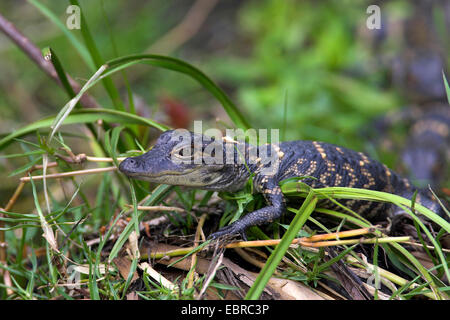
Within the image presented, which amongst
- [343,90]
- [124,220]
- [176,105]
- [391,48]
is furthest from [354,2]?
[124,220]

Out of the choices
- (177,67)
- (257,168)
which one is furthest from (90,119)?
(257,168)

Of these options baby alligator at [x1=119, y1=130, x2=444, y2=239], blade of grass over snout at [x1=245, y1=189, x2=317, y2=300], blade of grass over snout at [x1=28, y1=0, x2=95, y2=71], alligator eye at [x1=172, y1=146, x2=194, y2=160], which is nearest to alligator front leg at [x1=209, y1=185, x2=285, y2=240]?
baby alligator at [x1=119, y1=130, x2=444, y2=239]

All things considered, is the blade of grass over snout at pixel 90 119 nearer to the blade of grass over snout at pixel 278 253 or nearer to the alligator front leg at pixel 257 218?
the alligator front leg at pixel 257 218

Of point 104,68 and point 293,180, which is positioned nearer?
point 104,68

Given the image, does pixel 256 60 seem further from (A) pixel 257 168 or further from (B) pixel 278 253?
(B) pixel 278 253

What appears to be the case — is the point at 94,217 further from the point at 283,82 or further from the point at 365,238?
the point at 283,82

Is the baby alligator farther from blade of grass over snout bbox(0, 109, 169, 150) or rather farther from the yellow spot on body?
blade of grass over snout bbox(0, 109, 169, 150)
